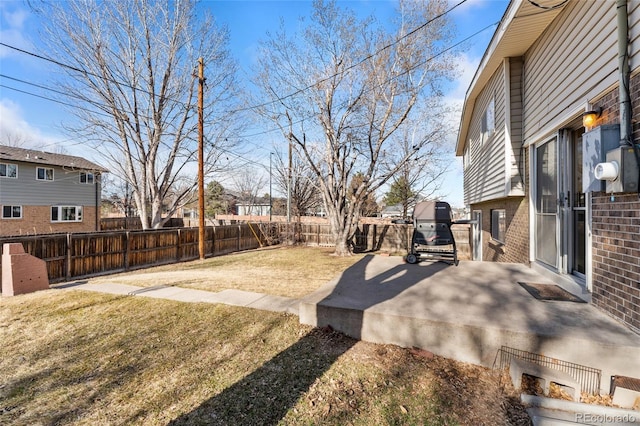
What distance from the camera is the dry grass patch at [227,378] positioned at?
2.12 m

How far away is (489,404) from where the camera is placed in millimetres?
2219

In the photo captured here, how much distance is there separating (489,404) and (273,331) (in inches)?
88.4

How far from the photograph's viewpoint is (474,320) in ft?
9.18

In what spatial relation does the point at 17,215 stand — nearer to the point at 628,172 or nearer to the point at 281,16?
the point at 281,16

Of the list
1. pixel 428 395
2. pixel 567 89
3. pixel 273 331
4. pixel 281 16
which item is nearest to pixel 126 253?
pixel 273 331

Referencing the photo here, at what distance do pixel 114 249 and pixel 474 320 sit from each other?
10.8 meters

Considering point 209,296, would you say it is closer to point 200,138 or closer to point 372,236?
point 200,138

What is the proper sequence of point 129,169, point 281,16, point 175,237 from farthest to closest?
point 129,169 < point 175,237 < point 281,16

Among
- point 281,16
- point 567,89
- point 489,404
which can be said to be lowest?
point 489,404

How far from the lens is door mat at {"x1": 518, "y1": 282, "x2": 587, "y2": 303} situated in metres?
3.37

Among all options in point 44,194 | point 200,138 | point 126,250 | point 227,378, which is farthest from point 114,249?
point 44,194

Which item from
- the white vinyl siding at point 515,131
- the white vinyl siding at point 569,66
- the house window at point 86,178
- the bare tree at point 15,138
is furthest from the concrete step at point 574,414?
the bare tree at point 15,138

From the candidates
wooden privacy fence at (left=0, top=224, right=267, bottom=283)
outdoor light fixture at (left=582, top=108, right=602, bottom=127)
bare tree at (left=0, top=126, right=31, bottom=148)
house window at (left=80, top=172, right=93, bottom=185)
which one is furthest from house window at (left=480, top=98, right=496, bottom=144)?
bare tree at (left=0, top=126, right=31, bottom=148)

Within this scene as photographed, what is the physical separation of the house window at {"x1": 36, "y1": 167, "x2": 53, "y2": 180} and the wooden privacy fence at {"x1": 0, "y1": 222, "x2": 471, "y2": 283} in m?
12.2
